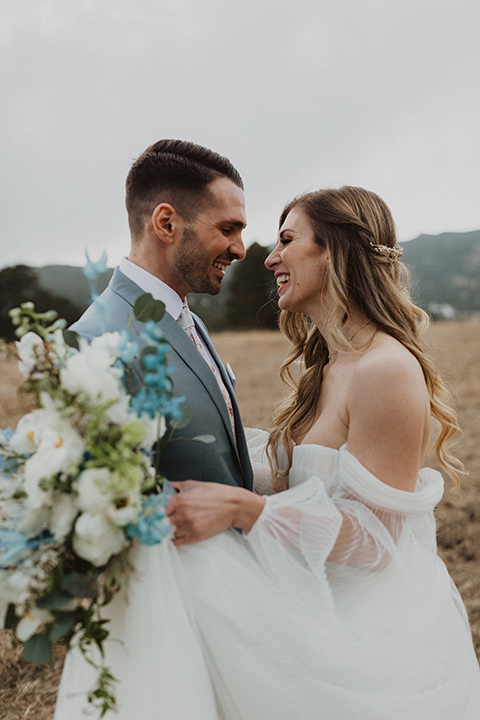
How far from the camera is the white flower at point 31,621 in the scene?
4.67 ft

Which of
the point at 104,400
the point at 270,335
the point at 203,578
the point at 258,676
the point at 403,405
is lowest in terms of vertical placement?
the point at 270,335

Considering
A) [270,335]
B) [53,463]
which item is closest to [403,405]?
[53,463]

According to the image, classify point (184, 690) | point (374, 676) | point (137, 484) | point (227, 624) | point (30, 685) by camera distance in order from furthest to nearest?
point (30, 685) < point (374, 676) < point (227, 624) < point (184, 690) < point (137, 484)

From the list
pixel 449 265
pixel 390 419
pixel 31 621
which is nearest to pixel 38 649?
pixel 31 621

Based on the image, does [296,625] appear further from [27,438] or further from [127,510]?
[27,438]

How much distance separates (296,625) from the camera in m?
1.89

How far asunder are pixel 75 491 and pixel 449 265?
6471 inches

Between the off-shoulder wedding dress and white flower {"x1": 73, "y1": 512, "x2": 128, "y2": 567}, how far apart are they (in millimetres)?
272

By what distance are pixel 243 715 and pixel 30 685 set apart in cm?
182

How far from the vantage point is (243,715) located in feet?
6.13

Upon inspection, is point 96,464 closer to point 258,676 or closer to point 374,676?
point 258,676

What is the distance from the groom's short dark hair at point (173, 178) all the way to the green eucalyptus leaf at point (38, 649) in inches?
80.0

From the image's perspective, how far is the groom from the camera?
8.43ft

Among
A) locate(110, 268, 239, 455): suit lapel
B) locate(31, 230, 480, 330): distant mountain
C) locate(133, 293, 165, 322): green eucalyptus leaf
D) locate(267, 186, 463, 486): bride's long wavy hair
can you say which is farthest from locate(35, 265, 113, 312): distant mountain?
locate(133, 293, 165, 322): green eucalyptus leaf
